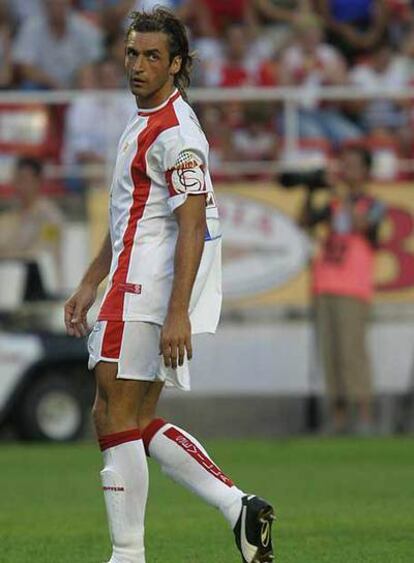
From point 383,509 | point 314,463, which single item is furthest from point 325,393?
point 383,509

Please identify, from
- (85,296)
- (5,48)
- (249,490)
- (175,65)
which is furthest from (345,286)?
(175,65)

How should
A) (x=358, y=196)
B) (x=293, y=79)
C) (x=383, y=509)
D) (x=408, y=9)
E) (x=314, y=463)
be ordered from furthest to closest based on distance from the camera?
(x=408, y=9) < (x=293, y=79) < (x=358, y=196) < (x=314, y=463) < (x=383, y=509)

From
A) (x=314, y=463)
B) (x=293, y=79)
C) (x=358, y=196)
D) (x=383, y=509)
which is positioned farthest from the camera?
(x=293, y=79)

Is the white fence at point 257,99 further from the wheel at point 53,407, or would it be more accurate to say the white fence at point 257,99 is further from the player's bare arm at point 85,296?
the player's bare arm at point 85,296

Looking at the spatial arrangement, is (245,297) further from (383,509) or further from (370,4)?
(383,509)

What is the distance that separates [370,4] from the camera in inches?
794

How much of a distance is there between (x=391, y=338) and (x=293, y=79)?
312 cm

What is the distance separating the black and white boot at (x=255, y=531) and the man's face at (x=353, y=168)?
389 inches

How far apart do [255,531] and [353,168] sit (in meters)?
9.98

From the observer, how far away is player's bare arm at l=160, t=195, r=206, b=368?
22.0ft

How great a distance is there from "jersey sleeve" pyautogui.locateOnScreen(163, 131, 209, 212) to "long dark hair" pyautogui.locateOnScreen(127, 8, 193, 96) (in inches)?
16.1

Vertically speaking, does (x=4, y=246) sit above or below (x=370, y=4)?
below

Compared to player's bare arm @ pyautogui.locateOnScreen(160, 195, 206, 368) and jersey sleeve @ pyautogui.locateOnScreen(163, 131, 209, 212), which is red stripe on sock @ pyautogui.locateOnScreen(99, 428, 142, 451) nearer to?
player's bare arm @ pyautogui.locateOnScreen(160, 195, 206, 368)

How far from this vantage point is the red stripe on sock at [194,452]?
714 centimetres
